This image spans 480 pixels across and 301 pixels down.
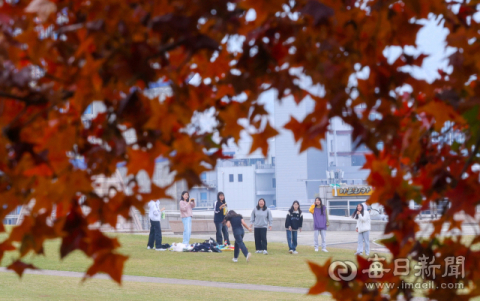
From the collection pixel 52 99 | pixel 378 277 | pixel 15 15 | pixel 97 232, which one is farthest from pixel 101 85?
pixel 378 277

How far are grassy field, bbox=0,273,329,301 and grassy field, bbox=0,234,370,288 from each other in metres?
0.77

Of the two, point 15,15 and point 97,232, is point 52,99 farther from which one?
point 97,232

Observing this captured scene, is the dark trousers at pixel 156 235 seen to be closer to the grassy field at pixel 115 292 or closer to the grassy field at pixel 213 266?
the grassy field at pixel 213 266

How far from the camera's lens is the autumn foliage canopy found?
1.40 metres

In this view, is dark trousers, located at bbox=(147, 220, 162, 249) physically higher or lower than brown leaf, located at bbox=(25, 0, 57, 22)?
lower

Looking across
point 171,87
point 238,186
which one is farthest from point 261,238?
point 238,186

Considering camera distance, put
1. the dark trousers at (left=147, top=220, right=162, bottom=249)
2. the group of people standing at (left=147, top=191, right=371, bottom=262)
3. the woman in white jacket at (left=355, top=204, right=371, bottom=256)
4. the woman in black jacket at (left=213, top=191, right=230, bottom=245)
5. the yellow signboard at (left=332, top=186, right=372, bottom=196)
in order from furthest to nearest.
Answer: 1. the yellow signboard at (left=332, top=186, right=372, bottom=196)
2. the dark trousers at (left=147, top=220, right=162, bottom=249)
3. the woman in black jacket at (left=213, top=191, right=230, bottom=245)
4. the group of people standing at (left=147, top=191, right=371, bottom=262)
5. the woman in white jacket at (left=355, top=204, right=371, bottom=256)

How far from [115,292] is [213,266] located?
361cm

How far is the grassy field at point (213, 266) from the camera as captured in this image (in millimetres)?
10750

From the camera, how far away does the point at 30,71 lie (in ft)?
4.54

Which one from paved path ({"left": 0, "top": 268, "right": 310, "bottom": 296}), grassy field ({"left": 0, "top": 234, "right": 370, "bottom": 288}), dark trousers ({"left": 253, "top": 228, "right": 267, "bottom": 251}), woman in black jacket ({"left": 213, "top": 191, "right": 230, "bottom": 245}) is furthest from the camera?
woman in black jacket ({"left": 213, "top": 191, "right": 230, "bottom": 245})

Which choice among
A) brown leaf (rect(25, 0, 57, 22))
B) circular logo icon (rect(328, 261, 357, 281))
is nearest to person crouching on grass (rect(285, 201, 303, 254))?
circular logo icon (rect(328, 261, 357, 281))

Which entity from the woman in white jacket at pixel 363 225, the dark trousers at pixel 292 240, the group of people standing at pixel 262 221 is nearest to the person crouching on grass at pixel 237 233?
the group of people standing at pixel 262 221

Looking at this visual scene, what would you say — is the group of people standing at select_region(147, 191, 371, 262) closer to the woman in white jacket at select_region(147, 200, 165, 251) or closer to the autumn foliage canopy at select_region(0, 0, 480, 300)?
the woman in white jacket at select_region(147, 200, 165, 251)
